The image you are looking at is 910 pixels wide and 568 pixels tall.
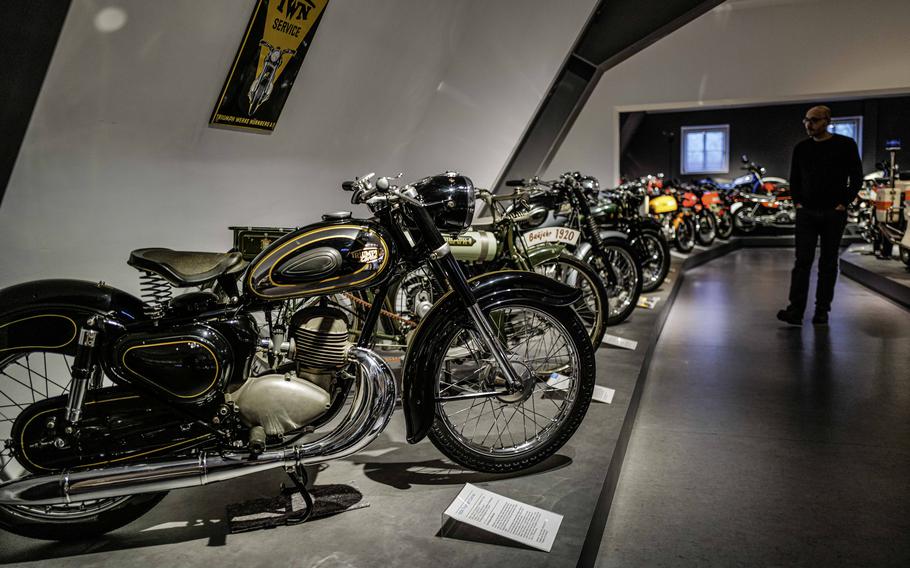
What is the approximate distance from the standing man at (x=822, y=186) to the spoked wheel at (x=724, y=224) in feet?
21.3

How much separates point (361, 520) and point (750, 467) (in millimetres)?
1601

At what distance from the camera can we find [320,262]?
6.09ft

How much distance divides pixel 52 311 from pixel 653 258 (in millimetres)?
4965

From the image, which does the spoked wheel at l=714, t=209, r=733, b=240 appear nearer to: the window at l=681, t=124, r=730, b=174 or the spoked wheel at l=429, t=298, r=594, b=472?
the window at l=681, t=124, r=730, b=174

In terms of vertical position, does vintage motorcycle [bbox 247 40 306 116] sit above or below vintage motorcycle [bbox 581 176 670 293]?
above

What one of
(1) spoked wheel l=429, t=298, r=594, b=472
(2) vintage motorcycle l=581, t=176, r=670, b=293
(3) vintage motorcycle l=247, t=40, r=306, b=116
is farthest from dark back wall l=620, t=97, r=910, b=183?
(1) spoked wheel l=429, t=298, r=594, b=472

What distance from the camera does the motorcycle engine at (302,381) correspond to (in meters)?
1.87

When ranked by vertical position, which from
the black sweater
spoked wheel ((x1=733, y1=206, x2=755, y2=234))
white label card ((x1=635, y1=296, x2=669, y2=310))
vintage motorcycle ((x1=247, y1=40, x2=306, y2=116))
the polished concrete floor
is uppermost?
vintage motorcycle ((x1=247, y1=40, x2=306, y2=116))

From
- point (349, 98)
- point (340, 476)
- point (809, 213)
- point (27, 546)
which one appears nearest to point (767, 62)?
point (809, 213)

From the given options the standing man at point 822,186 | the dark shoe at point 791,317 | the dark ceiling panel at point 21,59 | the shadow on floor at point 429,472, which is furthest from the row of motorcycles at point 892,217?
the dark ceiling panel at point 21,59

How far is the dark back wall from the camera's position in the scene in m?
11.3

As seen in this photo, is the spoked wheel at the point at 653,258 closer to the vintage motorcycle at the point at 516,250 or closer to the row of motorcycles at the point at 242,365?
the vintage motorcycle at the point at 516,250

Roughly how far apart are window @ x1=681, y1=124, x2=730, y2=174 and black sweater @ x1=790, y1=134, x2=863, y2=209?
8.39m

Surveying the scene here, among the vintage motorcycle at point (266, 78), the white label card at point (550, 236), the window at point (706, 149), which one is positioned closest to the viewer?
the vintage motorcycle at point (266, 78)
